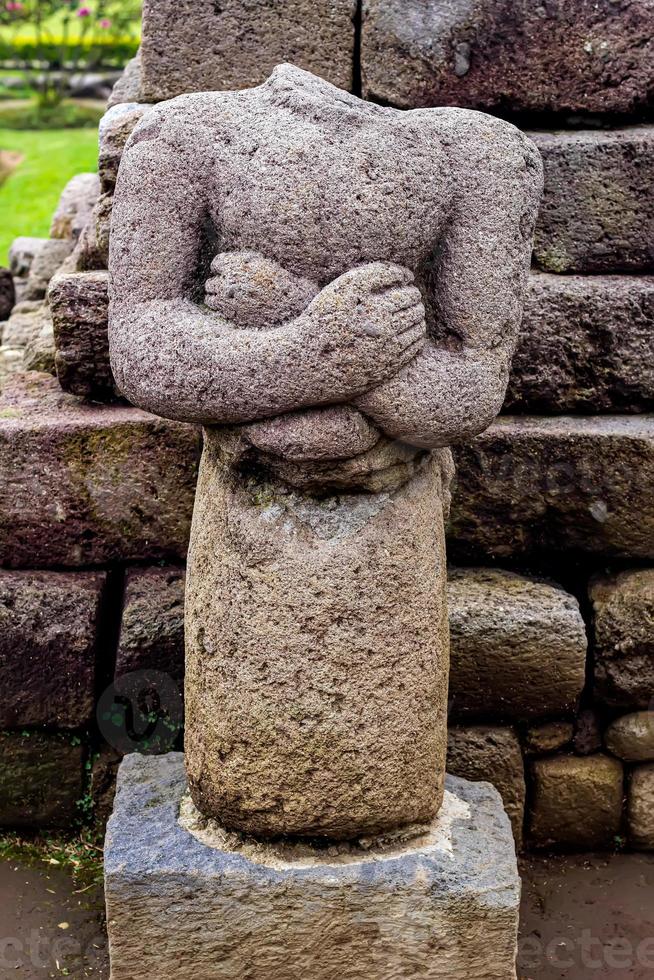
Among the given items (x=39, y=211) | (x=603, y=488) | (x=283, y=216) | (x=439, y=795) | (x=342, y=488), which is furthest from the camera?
(x=39, y=211)

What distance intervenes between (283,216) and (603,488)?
1384 mm

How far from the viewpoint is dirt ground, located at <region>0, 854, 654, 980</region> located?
303cm

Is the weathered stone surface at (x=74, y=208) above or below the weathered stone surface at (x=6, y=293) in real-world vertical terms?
above

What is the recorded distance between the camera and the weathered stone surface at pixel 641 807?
3492mm

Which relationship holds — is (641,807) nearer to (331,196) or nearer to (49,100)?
(331,196)

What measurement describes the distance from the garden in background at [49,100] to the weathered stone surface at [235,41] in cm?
552

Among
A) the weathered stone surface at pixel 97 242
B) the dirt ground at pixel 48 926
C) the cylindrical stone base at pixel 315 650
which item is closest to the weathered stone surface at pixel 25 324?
the weathered stone surface at pixel 97 242

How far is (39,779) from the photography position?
3480 mm

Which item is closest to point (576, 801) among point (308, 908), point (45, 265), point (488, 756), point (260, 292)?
point (488, 756)

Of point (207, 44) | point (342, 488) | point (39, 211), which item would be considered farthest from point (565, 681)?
point (39, 211)

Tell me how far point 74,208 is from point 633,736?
3436 millimetres

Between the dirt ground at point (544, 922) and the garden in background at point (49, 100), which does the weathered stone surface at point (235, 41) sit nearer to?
the dirt ground at point (544, 922)

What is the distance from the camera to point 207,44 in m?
3.36

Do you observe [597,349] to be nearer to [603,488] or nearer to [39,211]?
[603,488]
